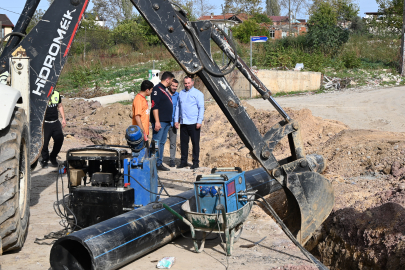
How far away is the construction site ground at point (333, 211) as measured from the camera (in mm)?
4332

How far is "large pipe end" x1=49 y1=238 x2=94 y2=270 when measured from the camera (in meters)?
3.92

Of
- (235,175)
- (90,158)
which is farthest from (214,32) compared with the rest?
(90,158)

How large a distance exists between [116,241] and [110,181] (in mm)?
1240

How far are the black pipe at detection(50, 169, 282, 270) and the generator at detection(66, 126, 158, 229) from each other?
0.31m

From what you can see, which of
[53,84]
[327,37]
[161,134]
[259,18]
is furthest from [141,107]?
[259,18]

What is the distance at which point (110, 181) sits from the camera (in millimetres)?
5062

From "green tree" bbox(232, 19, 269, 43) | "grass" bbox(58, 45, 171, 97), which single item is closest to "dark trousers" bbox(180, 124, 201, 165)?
"grass" bbox(58, 45, 171, 97)

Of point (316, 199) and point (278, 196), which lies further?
point (278, 196)

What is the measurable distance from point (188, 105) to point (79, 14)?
12.5 feet

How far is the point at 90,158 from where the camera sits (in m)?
4.86

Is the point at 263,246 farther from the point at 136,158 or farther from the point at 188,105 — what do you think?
the point at 188,105

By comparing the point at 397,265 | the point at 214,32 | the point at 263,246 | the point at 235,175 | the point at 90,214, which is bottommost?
the point at 397,265

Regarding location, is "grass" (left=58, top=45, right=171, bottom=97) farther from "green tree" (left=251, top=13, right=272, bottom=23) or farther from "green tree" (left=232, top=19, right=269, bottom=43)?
"green tree" (left=251, top=13, right=272, bottom=23)

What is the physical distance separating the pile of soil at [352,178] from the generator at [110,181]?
1734 mm
